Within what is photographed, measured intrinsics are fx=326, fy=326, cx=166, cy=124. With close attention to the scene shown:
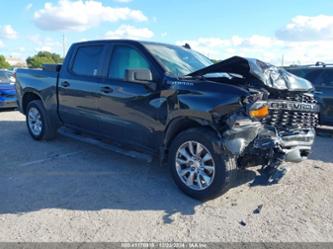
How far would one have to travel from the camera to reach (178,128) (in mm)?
4281

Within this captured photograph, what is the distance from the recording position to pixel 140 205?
12.7ft

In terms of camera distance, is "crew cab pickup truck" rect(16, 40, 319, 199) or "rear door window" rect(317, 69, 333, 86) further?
"rear door window" rect(317, 69, 333, 86)

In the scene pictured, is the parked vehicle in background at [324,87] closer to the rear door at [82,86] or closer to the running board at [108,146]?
the running board at [108,146]

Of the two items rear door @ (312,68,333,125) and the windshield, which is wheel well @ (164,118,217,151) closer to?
the windshield

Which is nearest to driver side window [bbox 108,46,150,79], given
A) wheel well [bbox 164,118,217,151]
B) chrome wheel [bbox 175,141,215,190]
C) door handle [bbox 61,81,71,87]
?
wheel well [bbox 164,118,217,151]

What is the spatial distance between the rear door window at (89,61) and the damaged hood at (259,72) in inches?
69.6

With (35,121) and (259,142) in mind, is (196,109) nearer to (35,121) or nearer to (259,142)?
(259,142)

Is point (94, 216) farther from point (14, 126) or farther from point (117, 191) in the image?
point (14, 126)

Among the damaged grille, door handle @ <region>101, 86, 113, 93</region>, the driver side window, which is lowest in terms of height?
the damaged grille

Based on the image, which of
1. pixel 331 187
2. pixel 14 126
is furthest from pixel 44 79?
pixel 331 187

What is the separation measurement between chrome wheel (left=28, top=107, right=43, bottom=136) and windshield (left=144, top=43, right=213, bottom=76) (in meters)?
3.21

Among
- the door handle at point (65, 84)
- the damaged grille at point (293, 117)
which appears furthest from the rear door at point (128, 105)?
the damaged grille at point (293, 117)

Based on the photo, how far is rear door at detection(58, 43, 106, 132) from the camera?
532cm

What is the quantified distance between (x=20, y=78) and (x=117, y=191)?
166 inches
